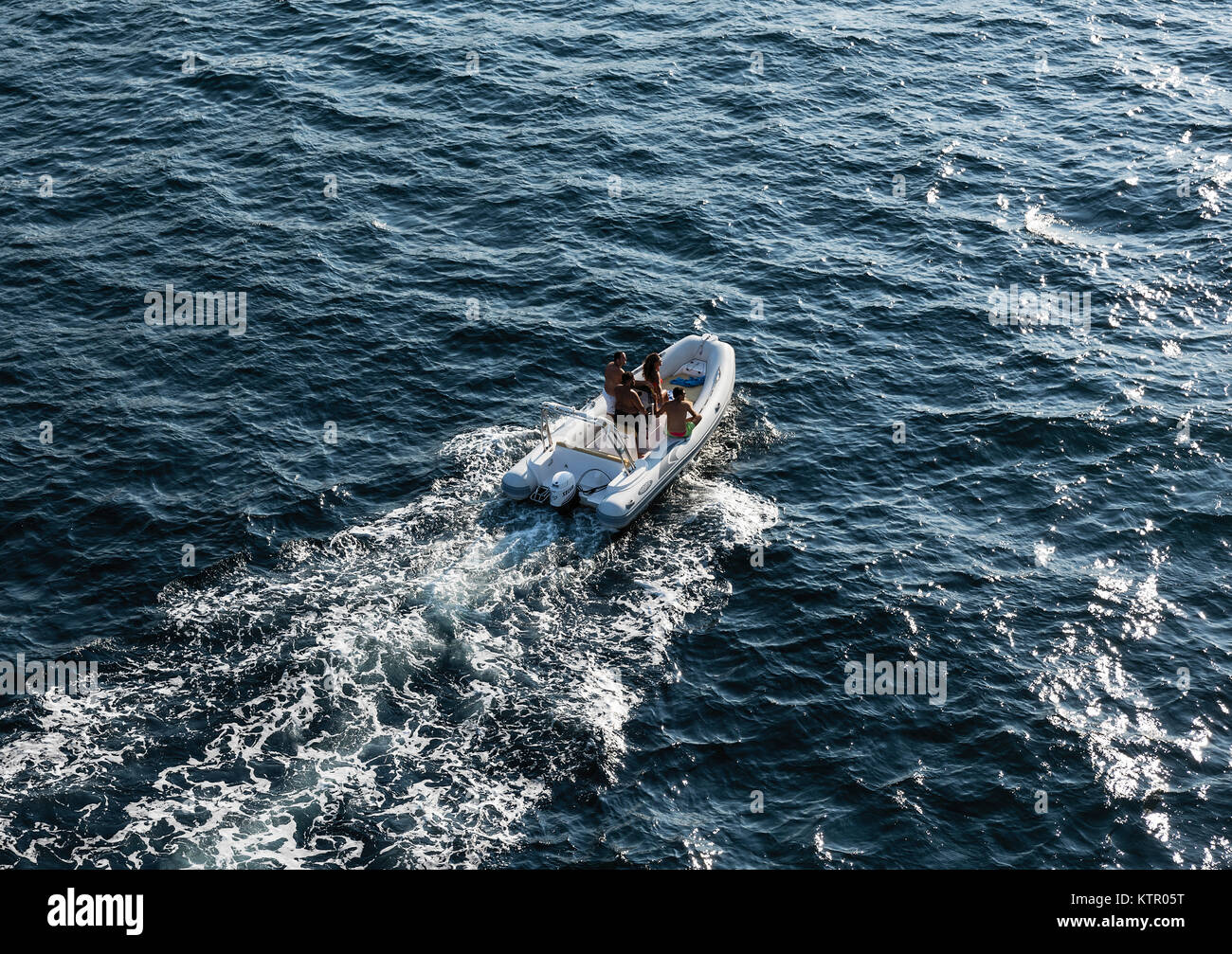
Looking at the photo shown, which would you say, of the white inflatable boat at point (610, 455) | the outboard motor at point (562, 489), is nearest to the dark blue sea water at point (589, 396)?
the outboard motor at point (562, 489)

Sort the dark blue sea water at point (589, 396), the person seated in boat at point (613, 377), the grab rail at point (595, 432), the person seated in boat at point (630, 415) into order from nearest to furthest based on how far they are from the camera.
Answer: the dark blue sea water at point (589, 396) → the grab rail at point (595, 432) → the person seated in boat at point (630, 415) → the person seated in boat at point (613, 377)

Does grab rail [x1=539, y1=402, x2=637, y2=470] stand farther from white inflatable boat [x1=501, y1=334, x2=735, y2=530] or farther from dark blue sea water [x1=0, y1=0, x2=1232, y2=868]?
dark blue sea water [x1=0, y1=0, x2=1232, y2=868]

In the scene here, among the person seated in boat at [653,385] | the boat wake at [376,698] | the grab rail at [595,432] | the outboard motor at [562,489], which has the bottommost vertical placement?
the boat wake at [376,698]

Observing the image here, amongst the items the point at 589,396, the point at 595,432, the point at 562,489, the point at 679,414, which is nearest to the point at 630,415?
the point at 595,432

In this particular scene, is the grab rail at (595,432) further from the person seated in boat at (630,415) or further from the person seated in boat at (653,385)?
the person seated in boat at (653,385)

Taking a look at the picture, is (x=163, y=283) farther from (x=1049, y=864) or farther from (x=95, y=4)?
(x=1049, y=864)
